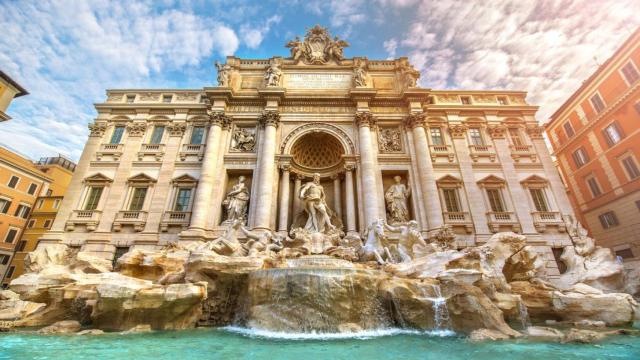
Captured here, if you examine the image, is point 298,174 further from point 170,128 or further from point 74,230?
point 74,230

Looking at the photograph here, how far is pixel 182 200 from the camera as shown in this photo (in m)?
15.9

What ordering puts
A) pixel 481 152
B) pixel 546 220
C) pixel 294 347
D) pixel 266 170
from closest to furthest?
pixel 294 347 < pixel 546 220 < pixel 266 170 < pixel 481 152

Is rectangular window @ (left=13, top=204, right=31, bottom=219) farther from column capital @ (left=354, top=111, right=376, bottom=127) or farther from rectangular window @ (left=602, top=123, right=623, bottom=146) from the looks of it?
rectangular window @ (left=602, top=123, right=623, bottom=146)

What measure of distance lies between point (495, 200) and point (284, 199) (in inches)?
515

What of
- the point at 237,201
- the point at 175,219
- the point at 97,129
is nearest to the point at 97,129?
the point at 97,129

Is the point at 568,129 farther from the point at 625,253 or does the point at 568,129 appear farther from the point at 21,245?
the point at 21,245

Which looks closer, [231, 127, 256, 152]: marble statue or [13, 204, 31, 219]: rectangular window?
[231, 127, 256, 152]: marble statue

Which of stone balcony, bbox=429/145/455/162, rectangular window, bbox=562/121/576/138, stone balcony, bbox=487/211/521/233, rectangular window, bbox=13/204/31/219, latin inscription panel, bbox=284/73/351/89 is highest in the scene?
latin inscription panel, bbox=284/73/351/89

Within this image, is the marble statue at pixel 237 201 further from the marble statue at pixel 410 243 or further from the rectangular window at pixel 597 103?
the rectangular window at pixel 597 103

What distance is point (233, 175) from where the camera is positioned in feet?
55.5

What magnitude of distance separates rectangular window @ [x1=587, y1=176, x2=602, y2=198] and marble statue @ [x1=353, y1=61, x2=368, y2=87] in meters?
18.9

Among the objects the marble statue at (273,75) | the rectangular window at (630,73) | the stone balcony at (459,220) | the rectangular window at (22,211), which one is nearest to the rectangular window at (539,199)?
the stone balcony at (459,220)

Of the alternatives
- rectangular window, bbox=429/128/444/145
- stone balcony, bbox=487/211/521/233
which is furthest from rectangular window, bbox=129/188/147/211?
stone balcony, bbox=487/211/521/233

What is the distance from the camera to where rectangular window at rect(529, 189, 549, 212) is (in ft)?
51.7
